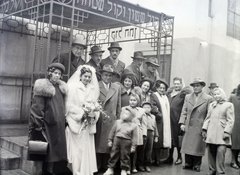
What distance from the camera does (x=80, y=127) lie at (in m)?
4.71

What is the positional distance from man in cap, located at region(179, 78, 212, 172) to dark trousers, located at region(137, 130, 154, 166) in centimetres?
83

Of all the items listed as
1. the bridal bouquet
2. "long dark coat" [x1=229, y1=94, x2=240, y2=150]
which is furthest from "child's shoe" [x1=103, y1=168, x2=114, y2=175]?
"long dark coat" [x1=229, y1=94, x2=240, y2=150]

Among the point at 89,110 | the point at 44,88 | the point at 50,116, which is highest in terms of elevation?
the point at 44,88

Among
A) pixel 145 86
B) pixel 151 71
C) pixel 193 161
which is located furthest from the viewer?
pixel 151 71

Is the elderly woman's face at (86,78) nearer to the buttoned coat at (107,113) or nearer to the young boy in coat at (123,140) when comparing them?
the buttoned coat at (107,113)

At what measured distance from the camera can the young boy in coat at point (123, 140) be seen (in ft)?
16.0

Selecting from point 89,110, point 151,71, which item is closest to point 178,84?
point 151,71

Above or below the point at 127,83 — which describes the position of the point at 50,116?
below

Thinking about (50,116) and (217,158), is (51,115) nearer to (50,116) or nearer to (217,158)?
(50,116)

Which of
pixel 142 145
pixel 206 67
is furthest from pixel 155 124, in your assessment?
pixel 206 67

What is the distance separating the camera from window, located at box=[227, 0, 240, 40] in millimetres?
5665

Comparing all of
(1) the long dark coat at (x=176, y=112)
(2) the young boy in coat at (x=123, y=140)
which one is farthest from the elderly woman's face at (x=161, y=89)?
(2) the young boy in coat at (x=123, y=140)

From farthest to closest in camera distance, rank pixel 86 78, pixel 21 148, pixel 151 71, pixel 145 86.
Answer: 1. pixel 151 71
2. pixel 145 86
3. pixel 21 148
4. pixel 86 78

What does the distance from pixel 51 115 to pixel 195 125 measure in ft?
10.0
